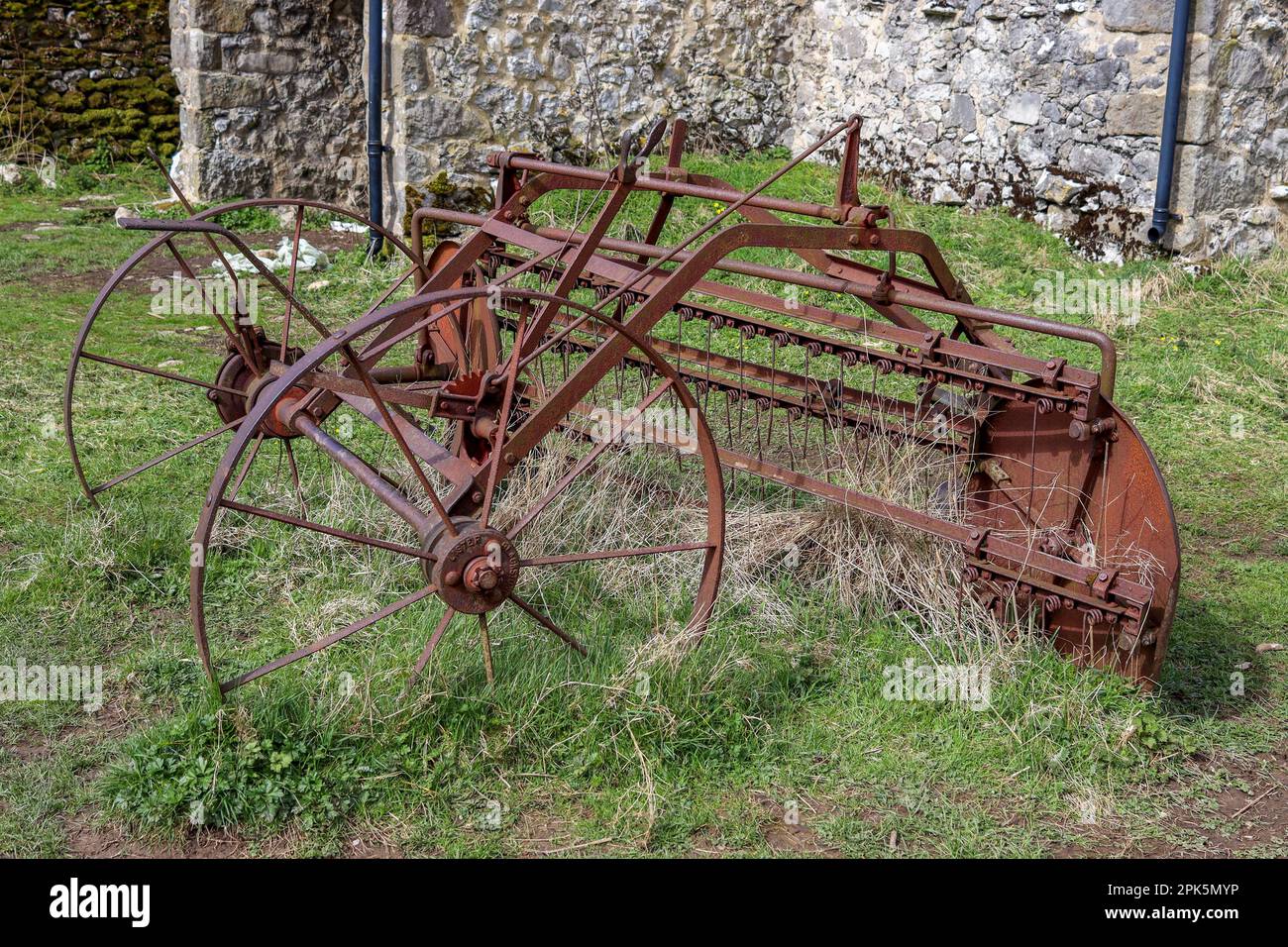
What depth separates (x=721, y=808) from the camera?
304 centimetres

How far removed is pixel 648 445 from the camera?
15.3ft

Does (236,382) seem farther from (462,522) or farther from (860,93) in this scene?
(860,93)

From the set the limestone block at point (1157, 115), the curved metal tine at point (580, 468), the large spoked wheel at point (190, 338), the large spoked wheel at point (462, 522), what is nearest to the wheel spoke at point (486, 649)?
the large spoked wheel at point (462, 522)

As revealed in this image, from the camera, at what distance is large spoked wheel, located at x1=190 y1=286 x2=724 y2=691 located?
301 cm

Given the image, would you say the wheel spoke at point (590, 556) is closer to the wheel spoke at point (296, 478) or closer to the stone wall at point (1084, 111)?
the wheel spoke at point (296, 478)

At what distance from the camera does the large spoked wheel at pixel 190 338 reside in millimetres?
4129

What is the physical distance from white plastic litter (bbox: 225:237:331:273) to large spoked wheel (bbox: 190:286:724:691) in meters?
3.12

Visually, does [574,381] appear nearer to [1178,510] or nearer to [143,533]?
[143,533]

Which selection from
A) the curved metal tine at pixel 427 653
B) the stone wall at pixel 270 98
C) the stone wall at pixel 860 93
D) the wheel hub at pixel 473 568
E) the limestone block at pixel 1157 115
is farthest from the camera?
the stone wall at pixel 270 98

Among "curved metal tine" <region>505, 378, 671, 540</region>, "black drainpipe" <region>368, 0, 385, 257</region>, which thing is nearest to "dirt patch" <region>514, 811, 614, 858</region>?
"curved metal tine" <region>505, 378, 671, 540</region>

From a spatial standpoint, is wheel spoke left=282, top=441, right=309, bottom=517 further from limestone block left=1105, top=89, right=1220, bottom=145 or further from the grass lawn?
limestone block left=1105, top=89, right=1220, bottom=145

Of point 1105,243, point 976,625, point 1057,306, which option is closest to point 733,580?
point 976,625

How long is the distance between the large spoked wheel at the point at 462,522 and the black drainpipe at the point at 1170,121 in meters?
3.67

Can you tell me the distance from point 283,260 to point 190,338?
1.38m
